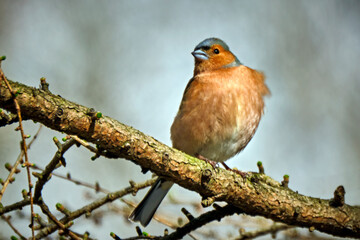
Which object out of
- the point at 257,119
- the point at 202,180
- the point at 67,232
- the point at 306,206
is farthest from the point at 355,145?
the point at 67,232

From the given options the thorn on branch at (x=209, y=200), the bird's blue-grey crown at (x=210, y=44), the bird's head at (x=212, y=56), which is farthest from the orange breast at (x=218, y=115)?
the thorn on branch at (x=209, y=200)

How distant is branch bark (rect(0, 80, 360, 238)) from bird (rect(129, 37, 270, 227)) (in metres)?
0.82

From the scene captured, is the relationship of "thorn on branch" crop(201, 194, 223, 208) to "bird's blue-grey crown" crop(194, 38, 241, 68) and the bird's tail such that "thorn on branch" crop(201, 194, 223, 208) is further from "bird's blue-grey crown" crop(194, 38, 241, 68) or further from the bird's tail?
"bird's blue-grey crown" crop(194, 38, 241, 68)

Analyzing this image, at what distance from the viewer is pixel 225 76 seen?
520 centimetres

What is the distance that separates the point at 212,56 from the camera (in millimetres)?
5742

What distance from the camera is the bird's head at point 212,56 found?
5633 mm

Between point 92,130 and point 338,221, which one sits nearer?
point 92,130

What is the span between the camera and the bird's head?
5.63 meters

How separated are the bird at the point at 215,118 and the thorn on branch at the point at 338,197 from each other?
1.31 metres

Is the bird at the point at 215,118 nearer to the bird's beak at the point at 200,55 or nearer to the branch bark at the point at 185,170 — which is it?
the bird's beak at the point at 200,55

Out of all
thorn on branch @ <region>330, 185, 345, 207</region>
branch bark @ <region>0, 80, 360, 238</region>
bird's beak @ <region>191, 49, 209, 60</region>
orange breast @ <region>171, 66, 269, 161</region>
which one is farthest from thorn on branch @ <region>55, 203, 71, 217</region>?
bird's beak @ <region>191, 49, 209, 60</region>

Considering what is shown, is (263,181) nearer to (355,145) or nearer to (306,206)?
(306,206)

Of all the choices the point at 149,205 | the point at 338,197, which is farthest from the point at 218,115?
the point at 338,197

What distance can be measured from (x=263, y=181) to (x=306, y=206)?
1.58 feet
